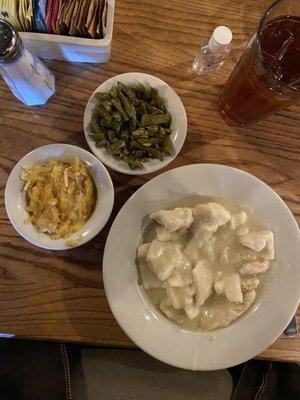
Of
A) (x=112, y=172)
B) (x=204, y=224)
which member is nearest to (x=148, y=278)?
(x=204, y=224)

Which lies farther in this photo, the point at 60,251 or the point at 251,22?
the point at 251,22

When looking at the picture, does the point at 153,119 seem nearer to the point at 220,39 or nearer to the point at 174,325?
the point at 220,39

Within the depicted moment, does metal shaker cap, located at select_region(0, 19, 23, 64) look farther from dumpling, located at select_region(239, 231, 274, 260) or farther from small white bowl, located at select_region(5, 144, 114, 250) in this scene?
dumpling, located at select_region(239, 231, 274, 260)

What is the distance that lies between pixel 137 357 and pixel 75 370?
0.66 ft

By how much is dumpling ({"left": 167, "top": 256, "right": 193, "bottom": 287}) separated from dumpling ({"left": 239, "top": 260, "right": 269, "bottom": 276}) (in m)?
0.12

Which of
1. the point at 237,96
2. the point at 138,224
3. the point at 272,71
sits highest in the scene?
the point at 272,71

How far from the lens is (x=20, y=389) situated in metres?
1.40

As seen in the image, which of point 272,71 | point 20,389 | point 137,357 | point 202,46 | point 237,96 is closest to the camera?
point 272,71

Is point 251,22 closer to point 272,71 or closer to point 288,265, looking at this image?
point 272,71

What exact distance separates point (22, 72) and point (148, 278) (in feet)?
1.88

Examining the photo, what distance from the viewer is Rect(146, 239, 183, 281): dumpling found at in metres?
1.10

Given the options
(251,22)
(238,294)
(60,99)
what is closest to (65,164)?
(60,99)

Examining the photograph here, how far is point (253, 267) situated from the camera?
3.65ft

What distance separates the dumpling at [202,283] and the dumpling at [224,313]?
0.14 feet
